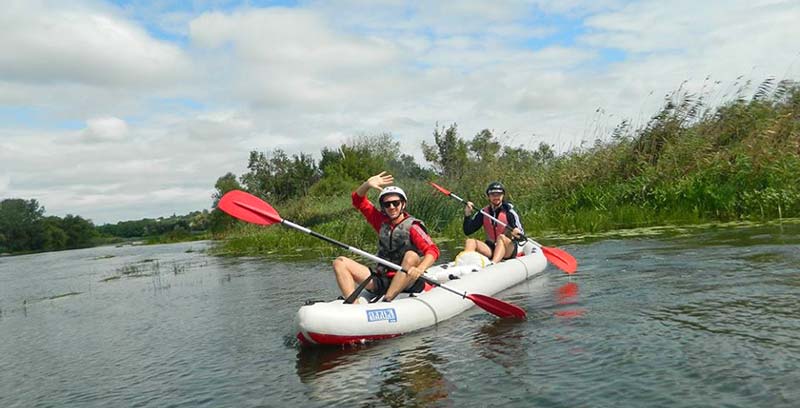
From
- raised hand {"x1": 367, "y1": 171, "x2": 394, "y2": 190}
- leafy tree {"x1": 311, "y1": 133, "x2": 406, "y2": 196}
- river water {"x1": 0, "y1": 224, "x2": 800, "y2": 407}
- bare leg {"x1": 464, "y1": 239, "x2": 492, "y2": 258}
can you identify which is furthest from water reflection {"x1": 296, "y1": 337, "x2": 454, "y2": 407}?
leafy tree {"x1": 311, "y1": 133, "x2": 406, "y2": 196}

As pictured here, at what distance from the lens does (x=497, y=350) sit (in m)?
4.61

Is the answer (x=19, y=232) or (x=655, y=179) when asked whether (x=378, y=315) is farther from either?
(x=19, y=232)

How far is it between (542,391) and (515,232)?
4.45 m

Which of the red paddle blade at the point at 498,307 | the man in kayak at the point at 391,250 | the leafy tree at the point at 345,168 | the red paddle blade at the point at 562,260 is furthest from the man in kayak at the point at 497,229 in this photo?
the leafy tree at the point at 345,168

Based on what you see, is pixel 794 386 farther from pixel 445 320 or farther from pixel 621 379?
pixel 445 320

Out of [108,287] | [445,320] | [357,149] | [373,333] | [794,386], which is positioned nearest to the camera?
[794,386]

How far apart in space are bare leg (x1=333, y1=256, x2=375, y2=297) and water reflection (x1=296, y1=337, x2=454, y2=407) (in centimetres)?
61

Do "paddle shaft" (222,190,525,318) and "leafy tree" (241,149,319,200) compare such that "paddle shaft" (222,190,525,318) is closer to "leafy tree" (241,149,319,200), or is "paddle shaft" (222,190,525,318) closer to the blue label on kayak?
the blue label on kayak

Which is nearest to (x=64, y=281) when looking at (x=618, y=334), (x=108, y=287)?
(x=108, y=287)

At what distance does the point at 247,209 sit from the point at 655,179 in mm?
9233

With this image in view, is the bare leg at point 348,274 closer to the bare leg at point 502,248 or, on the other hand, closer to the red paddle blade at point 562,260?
the bare leg at point 502,248

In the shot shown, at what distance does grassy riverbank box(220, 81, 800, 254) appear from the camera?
1156 centimetres

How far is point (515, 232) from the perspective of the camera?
314 inches

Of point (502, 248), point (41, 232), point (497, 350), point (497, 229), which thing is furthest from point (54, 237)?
point (497, 350)
